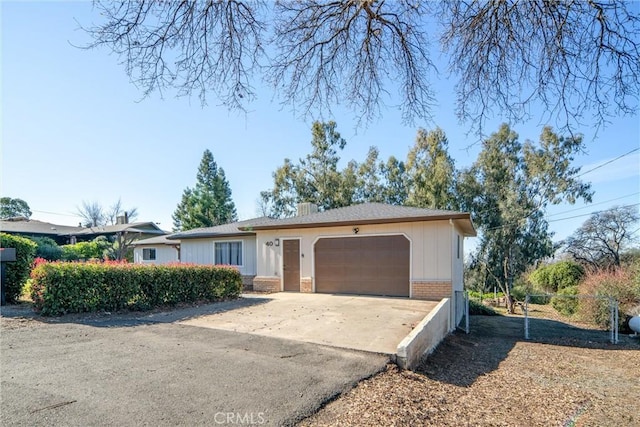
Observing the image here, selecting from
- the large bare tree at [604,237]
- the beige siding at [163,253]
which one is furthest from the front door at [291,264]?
the large bare tree at [604,237]

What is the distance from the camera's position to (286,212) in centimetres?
2894

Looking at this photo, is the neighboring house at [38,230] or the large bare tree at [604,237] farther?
the neighboring house at [38,230]

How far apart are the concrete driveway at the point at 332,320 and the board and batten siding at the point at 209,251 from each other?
5048mm

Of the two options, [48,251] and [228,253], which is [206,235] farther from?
[48,251]

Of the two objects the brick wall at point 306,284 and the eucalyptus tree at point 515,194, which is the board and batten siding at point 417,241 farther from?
the eucalyptus tree at point 515,194

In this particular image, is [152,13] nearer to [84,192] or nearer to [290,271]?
[290,271]

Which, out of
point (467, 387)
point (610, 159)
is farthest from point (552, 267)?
point (467, 387)

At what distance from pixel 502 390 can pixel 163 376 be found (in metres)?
4.69

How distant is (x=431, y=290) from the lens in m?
11.1

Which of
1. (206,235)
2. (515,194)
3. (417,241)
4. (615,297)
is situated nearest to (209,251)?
(206,235)

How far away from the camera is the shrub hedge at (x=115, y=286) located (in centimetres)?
765

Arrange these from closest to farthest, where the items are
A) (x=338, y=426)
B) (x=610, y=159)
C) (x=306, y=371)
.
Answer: (x=338, y=426) → (x=306, y=371) → (x=610, y=159)

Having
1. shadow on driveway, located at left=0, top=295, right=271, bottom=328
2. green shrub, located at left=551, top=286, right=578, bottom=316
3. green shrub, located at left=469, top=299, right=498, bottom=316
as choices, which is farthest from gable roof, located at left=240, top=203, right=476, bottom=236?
green shrub, located at left=551, top=286, right=578, bottom=316

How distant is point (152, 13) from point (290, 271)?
11.2 metres
